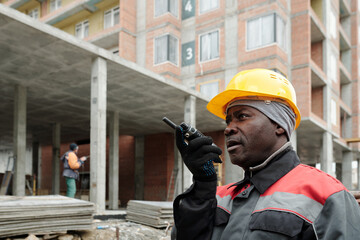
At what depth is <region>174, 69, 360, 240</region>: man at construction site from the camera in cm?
162

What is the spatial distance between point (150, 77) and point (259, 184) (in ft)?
36.6

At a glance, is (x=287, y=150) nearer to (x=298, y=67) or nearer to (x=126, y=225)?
(x=126, y=225)

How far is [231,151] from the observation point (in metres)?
2.05

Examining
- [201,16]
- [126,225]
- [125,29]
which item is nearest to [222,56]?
[201,16]

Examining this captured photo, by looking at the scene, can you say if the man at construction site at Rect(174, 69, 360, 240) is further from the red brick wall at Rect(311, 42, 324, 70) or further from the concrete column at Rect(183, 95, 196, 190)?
the red brick wall at Rect(311, 42, 324, 70)

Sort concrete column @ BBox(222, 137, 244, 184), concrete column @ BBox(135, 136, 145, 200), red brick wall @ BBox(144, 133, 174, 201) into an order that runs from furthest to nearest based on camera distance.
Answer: concrete column @ BBox(135, 136, 145, 200), red brick wall @ BBox(144, 133, 174, 201), concrete column @ BBox(222, 137, 244, 184)

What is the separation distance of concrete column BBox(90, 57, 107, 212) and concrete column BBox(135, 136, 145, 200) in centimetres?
1422

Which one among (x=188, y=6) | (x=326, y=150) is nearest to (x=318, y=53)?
(x=326, y=150)

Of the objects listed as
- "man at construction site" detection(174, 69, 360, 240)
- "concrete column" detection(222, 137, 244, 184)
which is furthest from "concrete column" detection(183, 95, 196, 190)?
"man at construction site" detection(174, 69, 360, 240)

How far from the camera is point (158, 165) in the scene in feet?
78.4

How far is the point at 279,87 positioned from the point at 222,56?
19838mm

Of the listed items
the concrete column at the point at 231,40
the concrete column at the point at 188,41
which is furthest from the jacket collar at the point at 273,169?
the concrete column at the point at 188,41

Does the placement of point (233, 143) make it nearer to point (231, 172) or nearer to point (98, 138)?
point (98, 138)

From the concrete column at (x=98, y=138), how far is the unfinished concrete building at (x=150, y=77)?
33 mm
